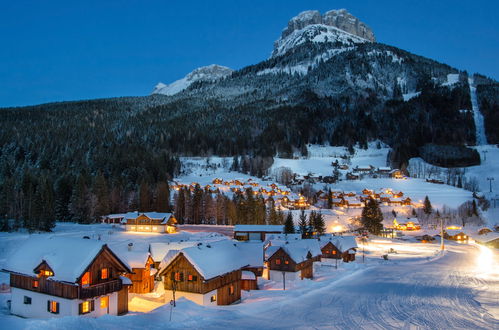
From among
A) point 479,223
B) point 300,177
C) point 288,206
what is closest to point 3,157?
point 288,206

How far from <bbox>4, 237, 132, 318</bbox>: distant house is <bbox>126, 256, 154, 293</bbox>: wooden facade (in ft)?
26.5

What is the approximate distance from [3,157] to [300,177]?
117 m

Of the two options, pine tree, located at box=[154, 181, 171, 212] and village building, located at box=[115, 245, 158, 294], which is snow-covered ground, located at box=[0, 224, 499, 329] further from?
pine tree, located at box=[154, 181, 171, 212]

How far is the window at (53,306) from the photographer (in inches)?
965

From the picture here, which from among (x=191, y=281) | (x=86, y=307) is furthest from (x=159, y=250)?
(x=86, y=307)

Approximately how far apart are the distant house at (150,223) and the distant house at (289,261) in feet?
118

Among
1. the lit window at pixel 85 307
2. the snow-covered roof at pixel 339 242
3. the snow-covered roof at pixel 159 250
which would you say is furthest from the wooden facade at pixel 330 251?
the lit window at pixel 85 307

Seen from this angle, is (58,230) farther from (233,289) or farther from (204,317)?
(204,317)

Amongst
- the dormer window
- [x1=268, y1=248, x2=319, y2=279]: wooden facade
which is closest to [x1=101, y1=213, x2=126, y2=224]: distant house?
[x1=268, y1=248, x2=319, y2=279]: wooden facade

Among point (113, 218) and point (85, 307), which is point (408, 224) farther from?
point (85, 307)

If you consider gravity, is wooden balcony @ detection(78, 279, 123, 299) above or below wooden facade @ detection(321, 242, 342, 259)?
above

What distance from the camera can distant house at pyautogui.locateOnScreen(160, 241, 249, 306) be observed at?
2944 centimetres

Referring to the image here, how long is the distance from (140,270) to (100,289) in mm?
10862

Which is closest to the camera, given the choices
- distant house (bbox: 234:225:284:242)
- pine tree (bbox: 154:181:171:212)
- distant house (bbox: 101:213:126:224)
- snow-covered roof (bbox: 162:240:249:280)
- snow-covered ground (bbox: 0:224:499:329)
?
snow-covered ground (bbox: 0:224:499:329)
